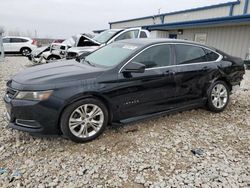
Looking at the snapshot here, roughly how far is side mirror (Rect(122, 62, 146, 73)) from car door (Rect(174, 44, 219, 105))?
33.1 inches

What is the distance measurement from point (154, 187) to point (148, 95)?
152cm

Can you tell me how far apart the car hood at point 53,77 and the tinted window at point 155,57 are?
74 centimetres

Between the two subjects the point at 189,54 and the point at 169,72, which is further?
the point at 189,54

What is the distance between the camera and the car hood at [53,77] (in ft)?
9.15

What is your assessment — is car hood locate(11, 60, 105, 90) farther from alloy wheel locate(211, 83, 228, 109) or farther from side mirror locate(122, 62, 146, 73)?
alloy wheel locate(211, 83, 228, 109)

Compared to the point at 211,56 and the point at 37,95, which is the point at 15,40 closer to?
the point at 37,95

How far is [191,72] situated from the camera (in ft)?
12.7

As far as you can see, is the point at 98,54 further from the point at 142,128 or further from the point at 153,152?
the point at 153,152

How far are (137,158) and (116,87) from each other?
1.07 metres

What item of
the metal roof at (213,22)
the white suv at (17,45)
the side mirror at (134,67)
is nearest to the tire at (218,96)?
the side mirror at (134,67)

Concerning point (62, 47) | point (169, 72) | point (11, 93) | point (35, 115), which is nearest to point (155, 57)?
point (169, 72)

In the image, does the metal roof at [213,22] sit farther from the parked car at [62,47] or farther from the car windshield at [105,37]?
the parked car at [62,47]

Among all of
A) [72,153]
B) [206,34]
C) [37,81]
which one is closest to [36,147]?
[72,153]

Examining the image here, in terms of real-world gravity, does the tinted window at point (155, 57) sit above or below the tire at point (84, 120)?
above
